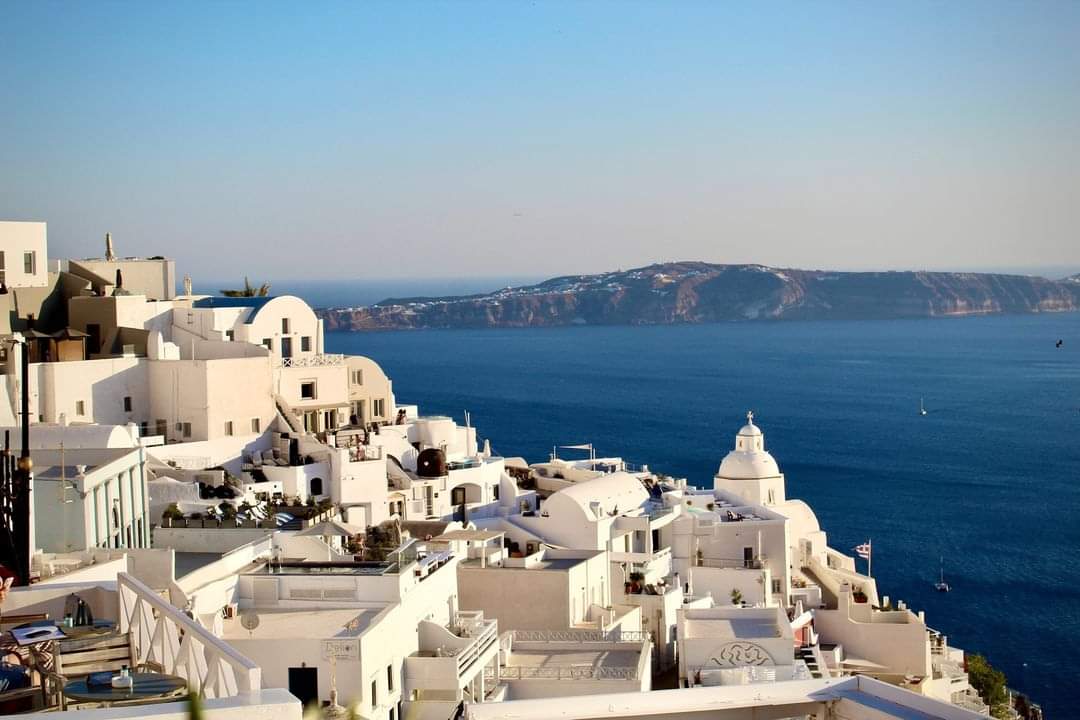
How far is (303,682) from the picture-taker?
16.9m

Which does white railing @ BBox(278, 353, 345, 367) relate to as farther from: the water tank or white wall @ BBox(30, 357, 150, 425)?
white wall @ BBox(30, 357, 150, 425)

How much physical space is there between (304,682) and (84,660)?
7.20 meters

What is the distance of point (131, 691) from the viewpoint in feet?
28.3

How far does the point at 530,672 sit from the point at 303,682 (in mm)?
4922

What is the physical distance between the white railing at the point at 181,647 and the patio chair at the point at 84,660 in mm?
124

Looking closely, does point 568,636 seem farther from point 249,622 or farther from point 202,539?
point 249,622

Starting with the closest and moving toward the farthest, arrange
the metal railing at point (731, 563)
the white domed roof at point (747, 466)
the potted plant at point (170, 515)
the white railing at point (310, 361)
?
1. the potted plant at point (170, 515)
2. the metal railing at point (731, 563)
3. the white railing at point (310, 361)
4. the white domed roof at point (747, 466)

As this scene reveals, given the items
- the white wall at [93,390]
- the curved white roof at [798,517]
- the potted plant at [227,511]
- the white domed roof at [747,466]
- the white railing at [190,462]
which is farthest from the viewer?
the white domed roof at [747,466]

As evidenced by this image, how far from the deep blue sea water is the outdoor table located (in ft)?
114

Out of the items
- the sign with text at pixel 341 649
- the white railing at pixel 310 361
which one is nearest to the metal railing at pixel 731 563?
the white railing at pixel 310 361

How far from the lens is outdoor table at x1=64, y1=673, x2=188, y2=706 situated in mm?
8539

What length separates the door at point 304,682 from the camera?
1680 cm

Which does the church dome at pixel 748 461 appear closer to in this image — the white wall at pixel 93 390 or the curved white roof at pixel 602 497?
the curved white roof at pixel 602 497

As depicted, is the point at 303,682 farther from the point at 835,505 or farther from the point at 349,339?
the point at 349,339
